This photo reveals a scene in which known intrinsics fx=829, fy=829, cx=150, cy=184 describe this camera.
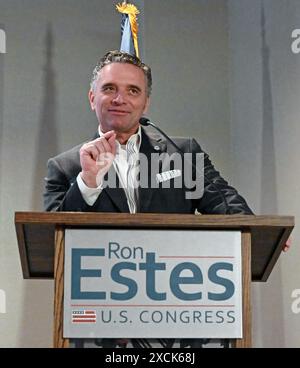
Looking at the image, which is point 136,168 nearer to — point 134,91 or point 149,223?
point 134,91

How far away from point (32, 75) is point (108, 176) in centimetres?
149

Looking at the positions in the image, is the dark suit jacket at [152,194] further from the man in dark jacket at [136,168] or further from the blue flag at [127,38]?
the blue flag at [127,38]

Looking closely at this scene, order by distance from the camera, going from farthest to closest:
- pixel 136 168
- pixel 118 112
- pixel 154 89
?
1. pixel 154 89
2. pixel 118 112
3. pixel 136 168

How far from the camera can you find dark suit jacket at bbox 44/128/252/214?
2854 millimetres

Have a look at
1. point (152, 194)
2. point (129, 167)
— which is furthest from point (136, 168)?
point (152, 194)

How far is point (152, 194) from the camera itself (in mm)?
2955

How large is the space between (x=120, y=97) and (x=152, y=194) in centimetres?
45

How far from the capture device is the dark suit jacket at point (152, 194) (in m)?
2.85

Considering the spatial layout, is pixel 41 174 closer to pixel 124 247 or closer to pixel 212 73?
pixel 212 73

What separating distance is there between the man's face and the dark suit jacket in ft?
0.28

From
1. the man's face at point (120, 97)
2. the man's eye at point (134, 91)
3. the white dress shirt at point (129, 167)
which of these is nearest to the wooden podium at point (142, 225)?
the white dress shirt at point (129, 167)

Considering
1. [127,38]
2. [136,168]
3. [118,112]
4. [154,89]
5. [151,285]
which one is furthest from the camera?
[154,89]

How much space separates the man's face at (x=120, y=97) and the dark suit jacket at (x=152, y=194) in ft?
0.28

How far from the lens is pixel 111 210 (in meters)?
2.85
